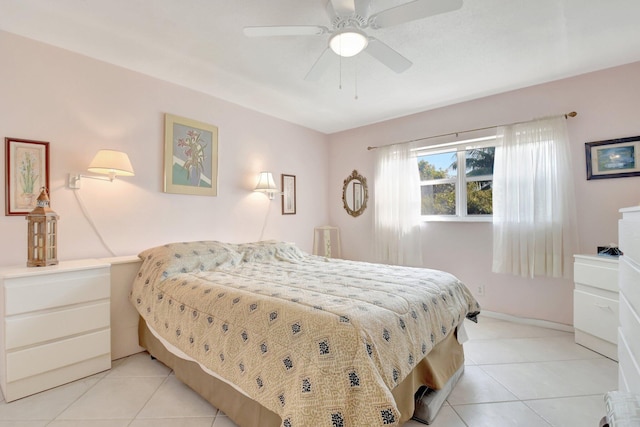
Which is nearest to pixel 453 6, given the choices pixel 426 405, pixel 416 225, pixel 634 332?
pixel 634 332

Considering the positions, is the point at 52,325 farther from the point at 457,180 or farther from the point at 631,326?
the point at 457,180

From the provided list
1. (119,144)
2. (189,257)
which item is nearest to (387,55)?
(189,257)

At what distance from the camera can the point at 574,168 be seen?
2.80m

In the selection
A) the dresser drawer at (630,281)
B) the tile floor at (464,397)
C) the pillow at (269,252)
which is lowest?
the tile floor at (464,397)

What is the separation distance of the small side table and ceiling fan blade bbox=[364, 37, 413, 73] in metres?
2.70

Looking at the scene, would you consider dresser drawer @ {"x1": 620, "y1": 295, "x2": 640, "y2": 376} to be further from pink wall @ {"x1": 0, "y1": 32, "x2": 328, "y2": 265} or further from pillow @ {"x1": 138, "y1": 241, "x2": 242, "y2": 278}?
pink wall @ {"x1": 0, "y1": 32, "x2": 328, "y2": 265}

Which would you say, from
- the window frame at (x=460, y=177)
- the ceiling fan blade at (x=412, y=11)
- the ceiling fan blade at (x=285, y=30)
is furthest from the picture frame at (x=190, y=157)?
the window frame at (x=460, y=177)

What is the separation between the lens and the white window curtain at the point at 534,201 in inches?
109

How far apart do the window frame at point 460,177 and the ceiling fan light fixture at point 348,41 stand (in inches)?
85.4

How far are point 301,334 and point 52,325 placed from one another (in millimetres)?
1808

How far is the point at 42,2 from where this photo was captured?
1.79 m

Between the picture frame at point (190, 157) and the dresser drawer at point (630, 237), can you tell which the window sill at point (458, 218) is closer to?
the dresser drawer at point (630, 237)

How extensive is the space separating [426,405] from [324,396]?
85cm

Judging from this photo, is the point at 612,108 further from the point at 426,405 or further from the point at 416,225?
the point at 426,405
